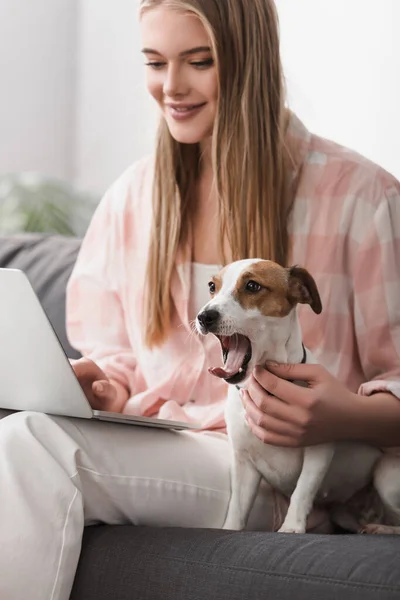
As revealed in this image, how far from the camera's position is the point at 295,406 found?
1344 millimetres

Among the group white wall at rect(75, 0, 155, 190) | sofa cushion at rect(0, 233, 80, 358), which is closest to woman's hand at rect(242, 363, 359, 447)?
sofa cushion at rect(0, 233, 80, 358)

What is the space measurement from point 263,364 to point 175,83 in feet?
1.75

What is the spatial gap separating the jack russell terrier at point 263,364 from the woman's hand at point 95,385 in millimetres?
304

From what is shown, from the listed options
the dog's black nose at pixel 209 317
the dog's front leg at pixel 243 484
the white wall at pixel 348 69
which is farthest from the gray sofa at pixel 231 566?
the white wall at pixel 348 69

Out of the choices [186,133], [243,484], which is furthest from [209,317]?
[186,133]

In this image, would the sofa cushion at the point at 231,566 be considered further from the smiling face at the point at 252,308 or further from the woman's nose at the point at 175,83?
the woman's nose at the point at 175,83

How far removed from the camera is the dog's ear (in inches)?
50.7

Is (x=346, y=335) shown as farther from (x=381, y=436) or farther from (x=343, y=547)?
(x=343, y=547)

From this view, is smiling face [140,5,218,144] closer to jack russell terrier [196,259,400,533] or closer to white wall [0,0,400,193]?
jack russell terrier [196,259,400,533]

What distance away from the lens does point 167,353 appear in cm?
170

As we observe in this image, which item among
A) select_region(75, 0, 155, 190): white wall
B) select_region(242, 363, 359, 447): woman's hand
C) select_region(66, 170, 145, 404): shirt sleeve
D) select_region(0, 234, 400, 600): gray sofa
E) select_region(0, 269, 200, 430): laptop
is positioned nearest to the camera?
select_region(0, 234, 400, 600): gray sofa

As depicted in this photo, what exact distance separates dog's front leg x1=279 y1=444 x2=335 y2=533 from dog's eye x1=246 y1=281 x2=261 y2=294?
0.84ft

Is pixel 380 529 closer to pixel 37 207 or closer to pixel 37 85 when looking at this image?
pixel 37 207

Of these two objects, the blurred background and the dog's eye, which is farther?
the blurred background
